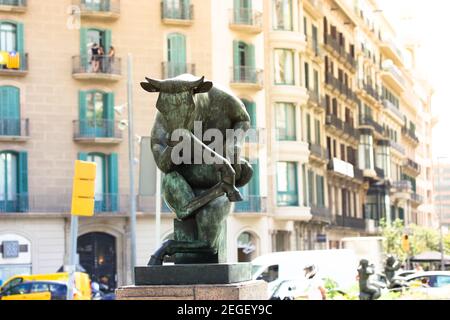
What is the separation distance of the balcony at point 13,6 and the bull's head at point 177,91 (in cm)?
3538

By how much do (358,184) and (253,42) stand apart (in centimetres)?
2442

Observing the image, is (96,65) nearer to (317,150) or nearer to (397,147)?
(317,150)

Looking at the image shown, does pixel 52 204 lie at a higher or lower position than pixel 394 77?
lower

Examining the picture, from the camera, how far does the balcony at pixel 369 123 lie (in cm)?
7181

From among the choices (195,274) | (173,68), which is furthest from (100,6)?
(195,274)

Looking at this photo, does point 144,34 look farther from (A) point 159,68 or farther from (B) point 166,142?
(B) point 166,142

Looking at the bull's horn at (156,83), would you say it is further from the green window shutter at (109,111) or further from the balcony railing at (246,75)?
the balcony railing at (246,75)

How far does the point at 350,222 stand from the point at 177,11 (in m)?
25.1

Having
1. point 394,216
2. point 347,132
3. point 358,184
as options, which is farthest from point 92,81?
point 394,216

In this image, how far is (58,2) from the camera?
143ft

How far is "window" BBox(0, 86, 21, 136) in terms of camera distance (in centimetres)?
4222

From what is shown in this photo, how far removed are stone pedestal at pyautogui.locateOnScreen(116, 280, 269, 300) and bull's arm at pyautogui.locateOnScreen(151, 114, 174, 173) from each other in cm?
103

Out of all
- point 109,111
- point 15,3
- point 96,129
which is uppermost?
point 15,3

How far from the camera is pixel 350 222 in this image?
219 feet
